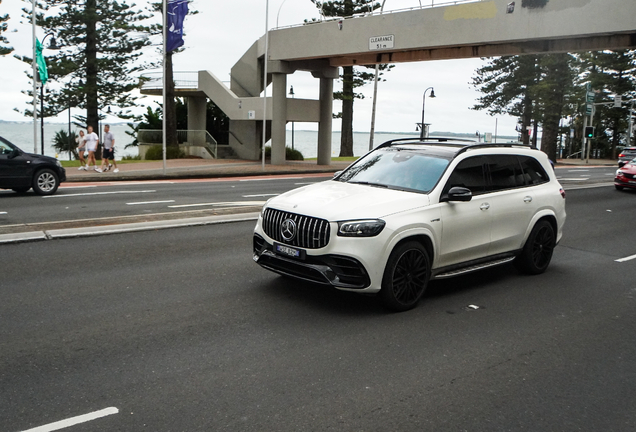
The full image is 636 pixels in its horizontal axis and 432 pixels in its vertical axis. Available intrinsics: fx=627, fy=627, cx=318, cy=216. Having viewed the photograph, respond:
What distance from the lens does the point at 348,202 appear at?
22.3 ft

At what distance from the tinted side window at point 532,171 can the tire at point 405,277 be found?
2.64 m

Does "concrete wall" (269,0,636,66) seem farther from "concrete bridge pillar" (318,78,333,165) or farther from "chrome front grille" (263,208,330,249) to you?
"chrome front grille" (263,208,330,249)

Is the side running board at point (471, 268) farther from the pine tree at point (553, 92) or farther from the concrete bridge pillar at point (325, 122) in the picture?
the pine tree at point (553, 92)

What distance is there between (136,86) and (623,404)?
43768 mm

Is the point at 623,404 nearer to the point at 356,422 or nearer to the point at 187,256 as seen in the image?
the point at 356,422

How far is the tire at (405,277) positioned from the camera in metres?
6.55

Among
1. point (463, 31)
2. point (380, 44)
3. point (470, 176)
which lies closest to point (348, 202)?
point (470, 176)

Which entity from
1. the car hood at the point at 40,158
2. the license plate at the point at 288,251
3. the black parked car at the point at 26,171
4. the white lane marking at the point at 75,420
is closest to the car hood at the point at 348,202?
the license plate at the point at 288,251

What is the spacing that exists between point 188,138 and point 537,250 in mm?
33524

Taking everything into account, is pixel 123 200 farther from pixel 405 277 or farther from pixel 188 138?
pixel 188 138

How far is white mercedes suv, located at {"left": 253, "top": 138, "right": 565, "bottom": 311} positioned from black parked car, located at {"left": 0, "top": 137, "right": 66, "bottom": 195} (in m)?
11.2

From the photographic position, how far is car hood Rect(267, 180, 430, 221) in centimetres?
654

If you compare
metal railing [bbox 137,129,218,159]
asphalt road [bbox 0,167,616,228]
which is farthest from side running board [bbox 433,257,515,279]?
metal railing [bbox 137,129,218,159]

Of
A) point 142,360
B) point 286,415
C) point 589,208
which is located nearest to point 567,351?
point 286,415
